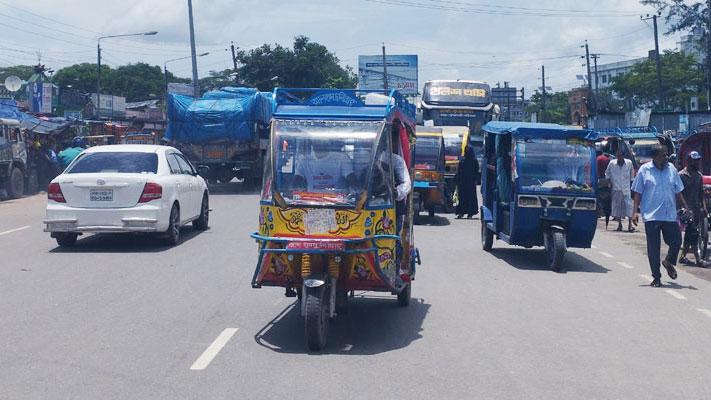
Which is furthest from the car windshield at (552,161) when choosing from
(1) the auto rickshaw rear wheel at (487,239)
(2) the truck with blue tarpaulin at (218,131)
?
(2) the truck with blue tarpaulin at (218,131)

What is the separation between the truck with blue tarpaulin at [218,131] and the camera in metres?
29.8

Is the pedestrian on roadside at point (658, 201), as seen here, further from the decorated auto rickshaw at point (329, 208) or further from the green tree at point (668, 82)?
the green tree at point (668, 82)

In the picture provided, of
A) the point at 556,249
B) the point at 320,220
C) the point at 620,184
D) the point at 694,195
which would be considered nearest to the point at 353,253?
the point at 320,220

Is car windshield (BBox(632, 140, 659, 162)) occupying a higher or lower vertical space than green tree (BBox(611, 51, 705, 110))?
lower

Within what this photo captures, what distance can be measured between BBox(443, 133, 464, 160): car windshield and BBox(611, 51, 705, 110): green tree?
40.6m

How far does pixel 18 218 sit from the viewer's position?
851 inches

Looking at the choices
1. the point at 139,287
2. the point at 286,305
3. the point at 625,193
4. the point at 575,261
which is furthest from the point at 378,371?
the point at 625,193

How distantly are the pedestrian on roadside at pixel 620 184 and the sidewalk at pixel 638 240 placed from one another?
1.41 feet

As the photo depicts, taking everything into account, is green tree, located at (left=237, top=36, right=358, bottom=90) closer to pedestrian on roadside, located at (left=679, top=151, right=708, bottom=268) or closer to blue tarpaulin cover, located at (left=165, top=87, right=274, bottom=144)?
blue tarpaulin cover, located at (left=165, top=87, right=274, bottom=144)

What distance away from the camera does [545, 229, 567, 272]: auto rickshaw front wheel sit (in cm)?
1381

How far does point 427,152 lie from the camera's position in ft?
75.6

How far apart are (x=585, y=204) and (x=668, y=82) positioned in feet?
193

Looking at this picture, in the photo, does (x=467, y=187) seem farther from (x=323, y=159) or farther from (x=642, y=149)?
(x=323, y=159)

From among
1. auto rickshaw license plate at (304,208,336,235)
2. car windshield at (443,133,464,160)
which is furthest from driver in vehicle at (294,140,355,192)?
car windshield at (443,133,464,160)
